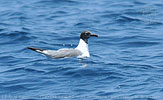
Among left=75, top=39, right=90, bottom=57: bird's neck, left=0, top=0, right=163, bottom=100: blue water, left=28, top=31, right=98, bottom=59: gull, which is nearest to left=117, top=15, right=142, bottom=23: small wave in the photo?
left=0, top=0, right=163, bottom=100: blue water

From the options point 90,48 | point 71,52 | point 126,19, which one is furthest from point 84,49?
point 126,19

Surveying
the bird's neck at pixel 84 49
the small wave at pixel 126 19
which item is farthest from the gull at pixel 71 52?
the small wave at pixel 126 19

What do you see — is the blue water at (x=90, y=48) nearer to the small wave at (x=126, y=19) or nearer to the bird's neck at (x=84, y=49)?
the small wave at (x=126, y=19)

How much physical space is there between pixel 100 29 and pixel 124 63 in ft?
18.2

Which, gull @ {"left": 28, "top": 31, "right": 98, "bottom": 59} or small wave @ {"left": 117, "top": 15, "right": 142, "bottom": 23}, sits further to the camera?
small wave @ {"left": 117, "top": 15, "right": 142, "bottom": 23}

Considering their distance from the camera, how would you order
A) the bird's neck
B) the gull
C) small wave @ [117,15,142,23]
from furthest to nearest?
small wave @ [117,15,142,23] → the bird's neck → the gull

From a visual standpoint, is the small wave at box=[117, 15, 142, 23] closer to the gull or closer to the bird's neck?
the gull

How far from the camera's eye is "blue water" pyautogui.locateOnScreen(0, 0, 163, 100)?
11.8m

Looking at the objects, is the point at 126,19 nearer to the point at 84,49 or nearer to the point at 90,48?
the point at 90,48

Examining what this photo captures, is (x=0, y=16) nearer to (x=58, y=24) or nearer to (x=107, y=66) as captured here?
(x=58, y=24)

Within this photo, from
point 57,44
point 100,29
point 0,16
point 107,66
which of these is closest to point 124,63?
point 107,66

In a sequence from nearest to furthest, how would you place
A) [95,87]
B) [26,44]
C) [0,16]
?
[95,87] → [26,44] → [0,16]

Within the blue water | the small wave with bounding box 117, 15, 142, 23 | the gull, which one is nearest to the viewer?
the blue water

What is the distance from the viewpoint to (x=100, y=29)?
19.9 metres
